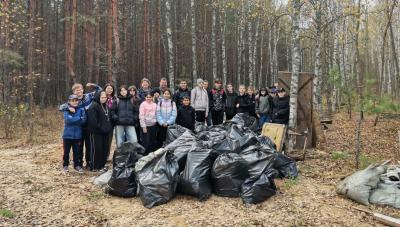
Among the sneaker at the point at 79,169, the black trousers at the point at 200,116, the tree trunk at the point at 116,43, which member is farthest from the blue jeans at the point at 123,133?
the tree trunk at the point at 116,43

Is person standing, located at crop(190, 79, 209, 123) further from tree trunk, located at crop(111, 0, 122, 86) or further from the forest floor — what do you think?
tree trunk, located at crop(111, 0, 122, 86)

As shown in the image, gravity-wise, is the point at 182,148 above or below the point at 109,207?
above

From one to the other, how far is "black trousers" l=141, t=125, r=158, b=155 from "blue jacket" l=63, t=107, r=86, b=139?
1.24 m

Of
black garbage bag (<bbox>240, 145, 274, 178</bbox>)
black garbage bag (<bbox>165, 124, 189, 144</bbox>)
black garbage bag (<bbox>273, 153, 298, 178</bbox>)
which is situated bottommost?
black garbage bag (<bbox>273, 153, 298, 178</bbox>)

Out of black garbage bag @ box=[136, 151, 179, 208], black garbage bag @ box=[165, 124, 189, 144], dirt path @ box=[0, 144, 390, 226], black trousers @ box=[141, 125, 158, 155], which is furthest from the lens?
black trousers @ box=[141, 125, 158, 155]

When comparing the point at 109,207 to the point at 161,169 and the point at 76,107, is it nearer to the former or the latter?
the point at 161,169

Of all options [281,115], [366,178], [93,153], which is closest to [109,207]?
[93,153]

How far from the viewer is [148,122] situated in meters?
7.84

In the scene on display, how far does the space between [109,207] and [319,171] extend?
3958mm

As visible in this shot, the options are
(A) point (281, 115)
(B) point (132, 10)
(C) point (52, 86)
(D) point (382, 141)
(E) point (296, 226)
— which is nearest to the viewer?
(E) point (296, 226)

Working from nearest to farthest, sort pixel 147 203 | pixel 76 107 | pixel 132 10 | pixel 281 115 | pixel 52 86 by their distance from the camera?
pixel 147 203
pixel 76 107
pixel 281 115
pixel 52 86
pixel 132 10

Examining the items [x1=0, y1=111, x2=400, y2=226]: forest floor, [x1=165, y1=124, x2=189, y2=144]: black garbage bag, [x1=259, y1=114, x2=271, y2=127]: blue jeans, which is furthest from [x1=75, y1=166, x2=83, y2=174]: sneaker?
[x1=259, y1=114, x2=271, y2=127]: blue jeans

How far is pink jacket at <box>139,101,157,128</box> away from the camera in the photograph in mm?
7766

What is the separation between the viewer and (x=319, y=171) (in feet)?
24.3
